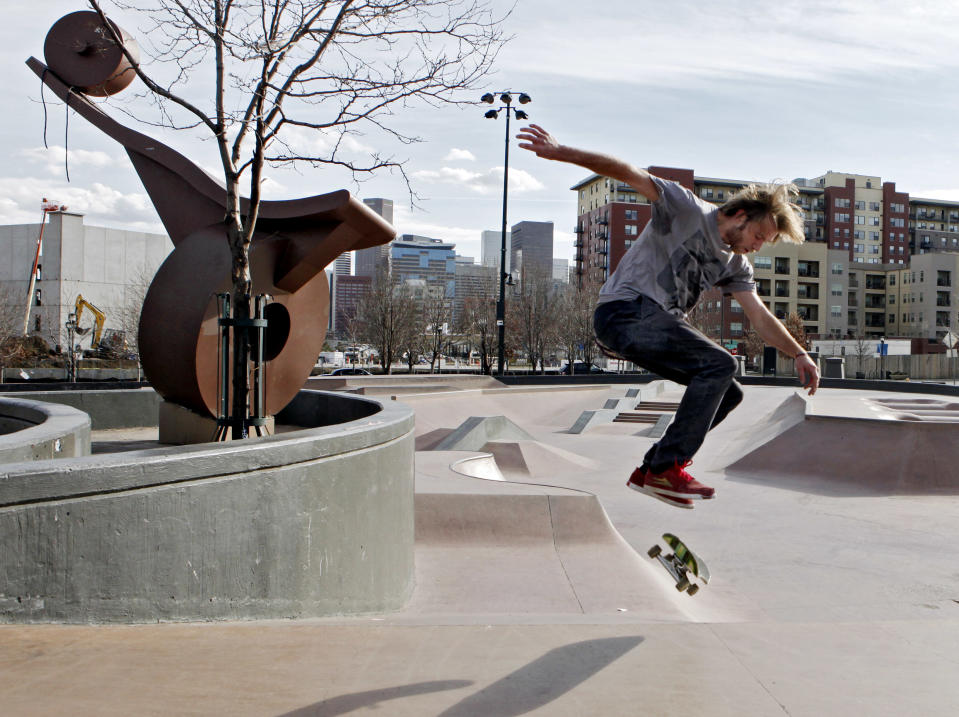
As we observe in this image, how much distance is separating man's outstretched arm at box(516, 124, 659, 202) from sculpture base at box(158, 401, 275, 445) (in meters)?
7.51

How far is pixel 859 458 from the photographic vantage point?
1702 cm

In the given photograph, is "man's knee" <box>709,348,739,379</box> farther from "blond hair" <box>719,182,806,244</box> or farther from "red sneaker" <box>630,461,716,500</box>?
"blond hair" <box>719,182,806,244</box>

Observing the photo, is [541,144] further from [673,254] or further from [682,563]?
[682,563]

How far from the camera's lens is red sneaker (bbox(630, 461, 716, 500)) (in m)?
4.91

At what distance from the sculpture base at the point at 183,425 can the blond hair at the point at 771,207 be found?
7.65m

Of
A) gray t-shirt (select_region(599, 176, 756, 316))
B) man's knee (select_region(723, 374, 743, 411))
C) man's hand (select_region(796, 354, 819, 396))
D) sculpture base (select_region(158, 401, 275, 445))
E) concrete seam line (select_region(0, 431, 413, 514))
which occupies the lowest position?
sculpture base (select_region(158, 401, 275, 445))

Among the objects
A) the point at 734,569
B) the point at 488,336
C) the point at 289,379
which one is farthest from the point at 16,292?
the point at 734,569

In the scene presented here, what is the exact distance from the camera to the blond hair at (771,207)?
4.73 meters

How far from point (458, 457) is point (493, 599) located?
211 inches

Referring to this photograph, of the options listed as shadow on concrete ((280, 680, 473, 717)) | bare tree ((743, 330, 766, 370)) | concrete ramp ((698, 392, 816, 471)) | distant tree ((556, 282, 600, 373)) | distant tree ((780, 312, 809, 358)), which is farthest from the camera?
distant tree ((780, 312, 809, 358))

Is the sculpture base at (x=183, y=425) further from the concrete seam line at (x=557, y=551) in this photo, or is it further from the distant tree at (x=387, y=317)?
the distant tree at (x=387, y=317)

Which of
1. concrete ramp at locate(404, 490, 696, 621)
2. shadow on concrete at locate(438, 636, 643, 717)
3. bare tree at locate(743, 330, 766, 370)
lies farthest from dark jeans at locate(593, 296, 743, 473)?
bare tree at locate(743, 330, 766, 370)

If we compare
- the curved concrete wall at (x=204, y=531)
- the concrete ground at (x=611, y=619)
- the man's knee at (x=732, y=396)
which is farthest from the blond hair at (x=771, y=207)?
the curved concrete wall at (x=204, y=531)

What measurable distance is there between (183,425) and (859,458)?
525 inches
